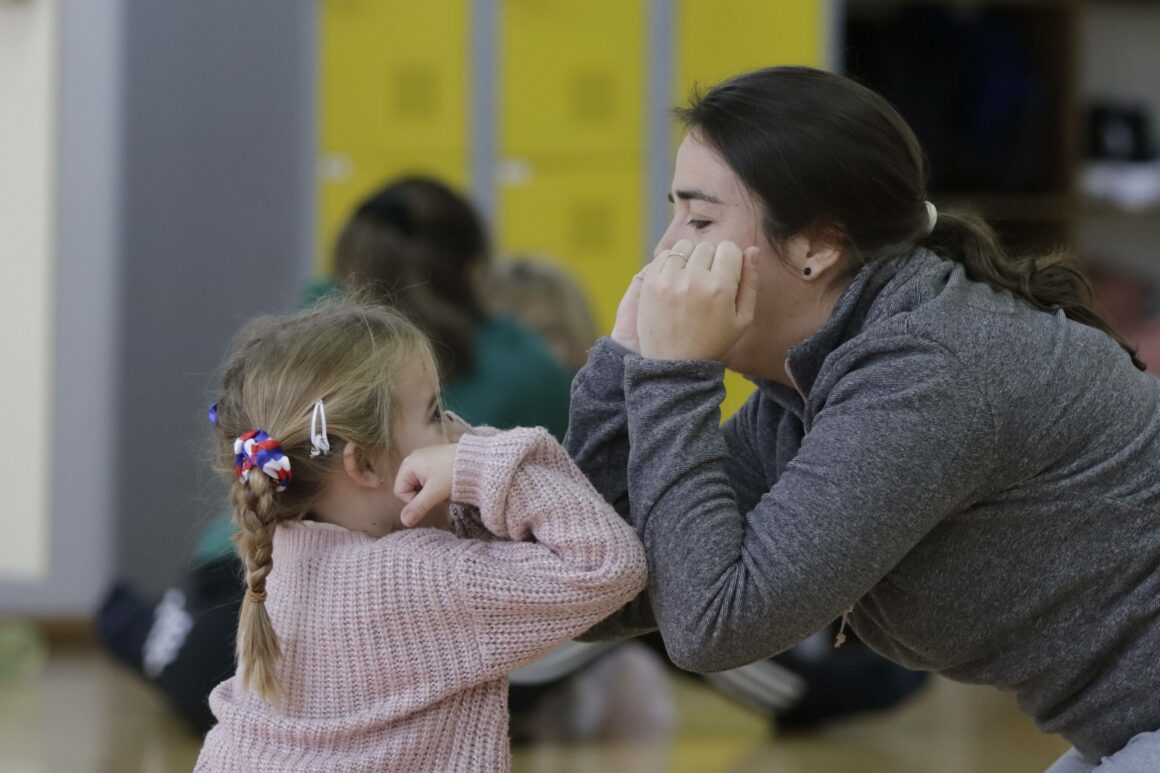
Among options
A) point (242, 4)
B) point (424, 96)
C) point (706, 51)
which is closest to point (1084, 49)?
point (706, 51)

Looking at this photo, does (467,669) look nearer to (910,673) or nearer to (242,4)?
(910,673)

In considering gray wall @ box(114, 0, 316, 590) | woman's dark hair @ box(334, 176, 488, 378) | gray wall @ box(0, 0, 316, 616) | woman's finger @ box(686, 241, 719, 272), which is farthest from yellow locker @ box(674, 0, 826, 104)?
woman's finger @ box(686, 241, 719, 272)

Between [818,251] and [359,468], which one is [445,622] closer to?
[359,468]

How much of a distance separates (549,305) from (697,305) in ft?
7.56

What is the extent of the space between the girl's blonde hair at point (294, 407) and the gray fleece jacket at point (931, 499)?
19cm

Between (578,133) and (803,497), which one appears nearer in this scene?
(803,497)

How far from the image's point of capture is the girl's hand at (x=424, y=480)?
1.31 metres

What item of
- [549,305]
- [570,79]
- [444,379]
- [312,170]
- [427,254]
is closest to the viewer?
[444,379]

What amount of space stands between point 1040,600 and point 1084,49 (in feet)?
13.7

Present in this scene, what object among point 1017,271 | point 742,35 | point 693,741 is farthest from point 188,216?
point 1017,271

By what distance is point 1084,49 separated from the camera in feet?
16.6

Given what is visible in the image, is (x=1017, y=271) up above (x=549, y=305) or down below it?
above

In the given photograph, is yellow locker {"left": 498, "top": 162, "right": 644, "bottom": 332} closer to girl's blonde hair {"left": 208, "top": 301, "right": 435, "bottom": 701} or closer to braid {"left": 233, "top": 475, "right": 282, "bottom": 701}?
girl's blonde hair {"left": 208, "top": 301, "right": 435, "bottom": 701}

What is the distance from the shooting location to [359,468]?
1.39 metres
